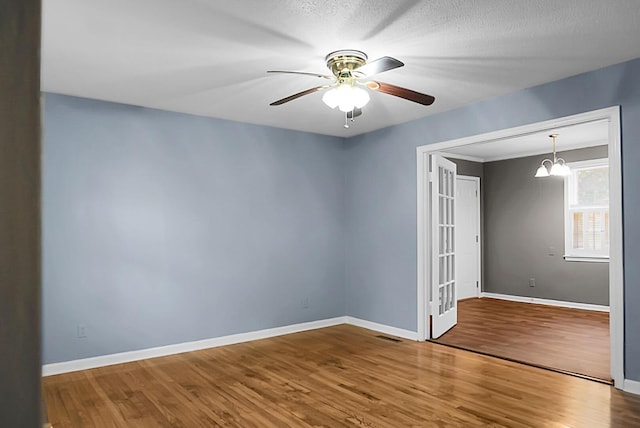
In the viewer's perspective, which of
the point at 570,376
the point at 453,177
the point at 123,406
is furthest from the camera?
the point at 453,177

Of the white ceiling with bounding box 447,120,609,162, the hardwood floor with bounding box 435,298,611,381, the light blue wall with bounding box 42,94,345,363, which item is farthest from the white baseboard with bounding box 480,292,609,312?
the light blue wall with bounding box 42,94,345,363

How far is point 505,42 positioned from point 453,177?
2781 mm

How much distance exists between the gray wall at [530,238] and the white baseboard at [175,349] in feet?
11.6

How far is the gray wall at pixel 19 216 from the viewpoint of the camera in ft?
0.89

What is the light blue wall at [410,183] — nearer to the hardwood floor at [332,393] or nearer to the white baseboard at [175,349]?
the hardwood floor at [332,393]

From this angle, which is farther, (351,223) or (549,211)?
(549,211)

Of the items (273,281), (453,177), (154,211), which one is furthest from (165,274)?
(453,177)

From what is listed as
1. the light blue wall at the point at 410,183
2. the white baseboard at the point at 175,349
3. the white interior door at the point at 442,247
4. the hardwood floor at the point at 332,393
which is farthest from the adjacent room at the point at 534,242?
the white baseboard at the point at 175,349

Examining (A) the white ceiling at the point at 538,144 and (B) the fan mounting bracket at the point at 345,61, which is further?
(A) the white ceiling at the point at 538,144

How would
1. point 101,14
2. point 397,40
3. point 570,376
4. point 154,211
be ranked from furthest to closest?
1. point 154,211
2. point 570,376
3. point 397,40
4. point 101,14

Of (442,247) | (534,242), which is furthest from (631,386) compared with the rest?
(534,242)

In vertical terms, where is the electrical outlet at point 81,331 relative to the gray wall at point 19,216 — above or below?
below

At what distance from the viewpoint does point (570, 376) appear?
11.8ft

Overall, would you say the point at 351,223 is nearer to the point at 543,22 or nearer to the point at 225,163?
the point at 225,163
